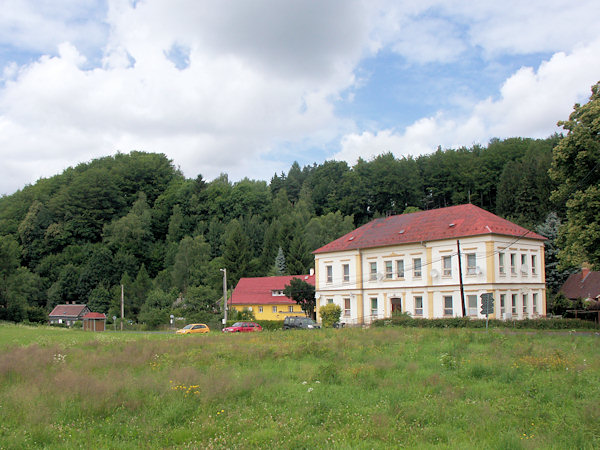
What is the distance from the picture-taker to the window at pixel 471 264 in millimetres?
44344

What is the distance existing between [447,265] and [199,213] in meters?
77.8

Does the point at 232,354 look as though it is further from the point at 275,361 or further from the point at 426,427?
the point at 426,427

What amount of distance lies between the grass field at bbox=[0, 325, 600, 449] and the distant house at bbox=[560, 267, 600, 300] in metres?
44.3

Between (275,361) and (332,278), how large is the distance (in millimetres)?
36835

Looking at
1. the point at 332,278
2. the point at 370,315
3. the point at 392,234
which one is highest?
the point at 392,234

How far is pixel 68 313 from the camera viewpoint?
286ft

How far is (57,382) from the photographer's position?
42.5 feet

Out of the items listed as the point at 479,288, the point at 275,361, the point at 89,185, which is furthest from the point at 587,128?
the point at 89,185

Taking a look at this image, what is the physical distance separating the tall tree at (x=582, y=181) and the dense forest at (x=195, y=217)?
1319 inches

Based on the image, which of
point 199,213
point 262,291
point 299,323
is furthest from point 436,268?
point 199,213

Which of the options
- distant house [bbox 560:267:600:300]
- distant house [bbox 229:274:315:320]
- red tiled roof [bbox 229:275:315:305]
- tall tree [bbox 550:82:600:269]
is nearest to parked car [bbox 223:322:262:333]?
distant house [bbox 229:274:315:320]

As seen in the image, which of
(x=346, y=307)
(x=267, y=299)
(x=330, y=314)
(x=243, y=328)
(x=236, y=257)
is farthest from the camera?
(x=236, y=257)

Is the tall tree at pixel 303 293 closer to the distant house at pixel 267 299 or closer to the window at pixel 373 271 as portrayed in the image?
the distant house at pixel 267 299

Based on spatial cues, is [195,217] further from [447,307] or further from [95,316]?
[447,307]
